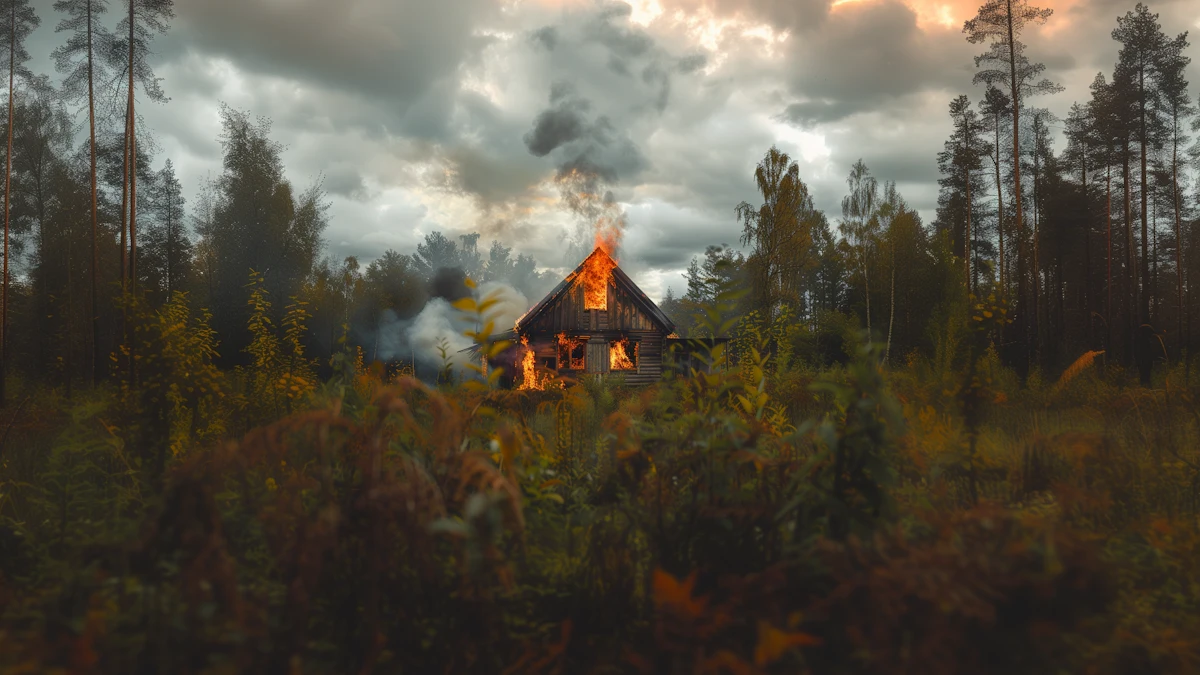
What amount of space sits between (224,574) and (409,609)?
69 centimetres

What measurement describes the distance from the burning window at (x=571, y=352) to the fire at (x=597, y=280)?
138 cm

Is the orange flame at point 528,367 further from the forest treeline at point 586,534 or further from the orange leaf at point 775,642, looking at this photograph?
the orange leaf at point 775,642

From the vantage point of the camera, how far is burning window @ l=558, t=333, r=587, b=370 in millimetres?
21608

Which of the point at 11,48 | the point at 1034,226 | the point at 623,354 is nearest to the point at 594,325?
the point at 623,354

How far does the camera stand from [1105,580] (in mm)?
1992

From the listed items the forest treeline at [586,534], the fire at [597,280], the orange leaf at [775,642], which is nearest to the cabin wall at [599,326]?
the fire at [597,280]

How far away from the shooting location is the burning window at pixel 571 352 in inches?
851

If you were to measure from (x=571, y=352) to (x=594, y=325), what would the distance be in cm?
158

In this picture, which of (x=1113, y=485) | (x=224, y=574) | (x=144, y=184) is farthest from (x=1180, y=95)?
(x=144, y=184)

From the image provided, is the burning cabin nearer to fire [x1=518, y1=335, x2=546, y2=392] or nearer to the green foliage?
fire [x1=518, y1=335, x2=546, y2=392]

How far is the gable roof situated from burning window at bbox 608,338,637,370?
1394 millimetres

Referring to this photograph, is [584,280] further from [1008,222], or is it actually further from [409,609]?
[1008,222]

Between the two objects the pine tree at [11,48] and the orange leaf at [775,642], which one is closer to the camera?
the orange leaf at [775,642]

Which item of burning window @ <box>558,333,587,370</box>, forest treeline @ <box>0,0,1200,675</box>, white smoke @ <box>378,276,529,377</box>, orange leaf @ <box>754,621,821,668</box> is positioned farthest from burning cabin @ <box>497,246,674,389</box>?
orange leaf @ <box>754,621,821,668</box>
